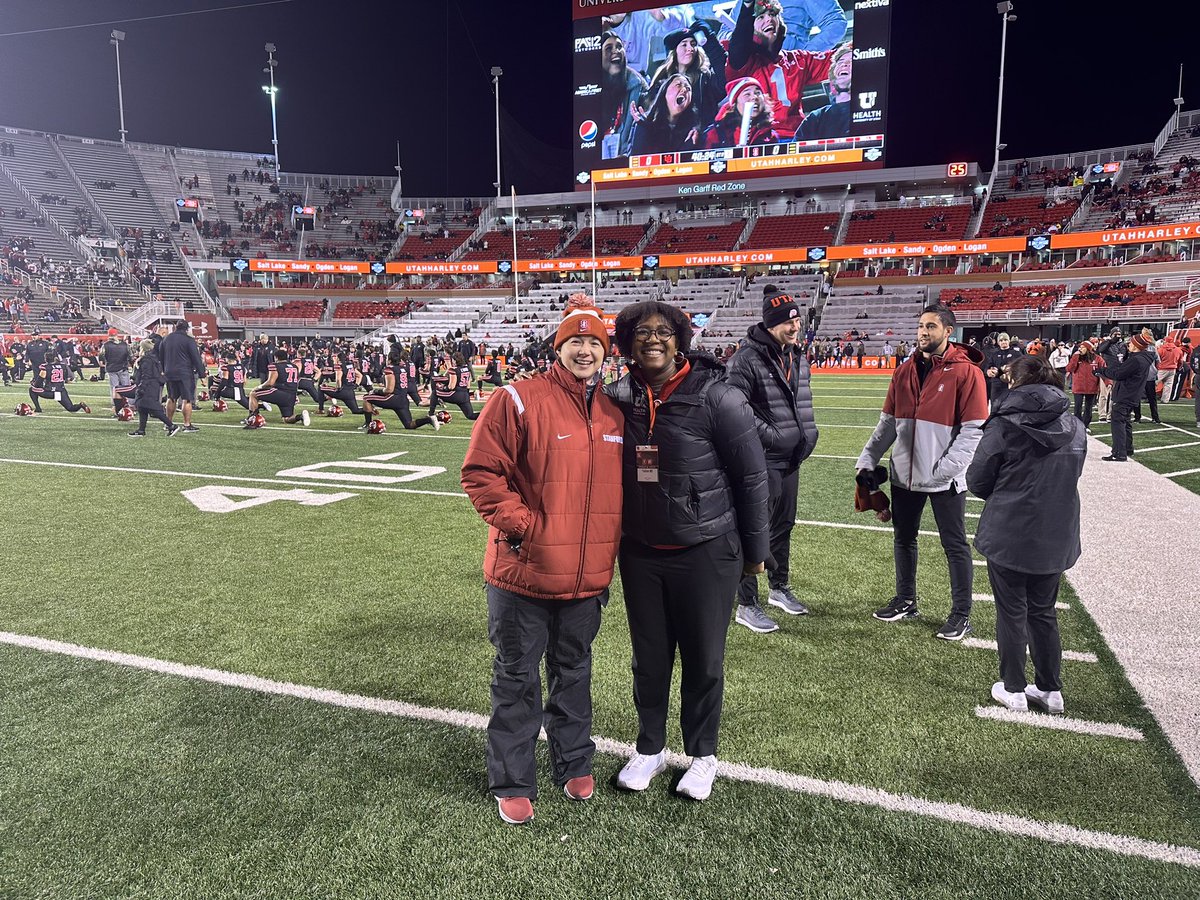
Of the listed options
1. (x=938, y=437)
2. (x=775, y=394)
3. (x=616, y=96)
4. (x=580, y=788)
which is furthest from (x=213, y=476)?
(x=616, y=96)

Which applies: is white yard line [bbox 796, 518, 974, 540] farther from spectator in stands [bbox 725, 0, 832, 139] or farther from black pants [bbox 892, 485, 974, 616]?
spectator in stands [bbox 725, 0, 832, 139]

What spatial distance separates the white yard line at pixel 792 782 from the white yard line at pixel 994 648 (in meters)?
1.71

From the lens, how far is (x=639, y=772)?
2.88 metres

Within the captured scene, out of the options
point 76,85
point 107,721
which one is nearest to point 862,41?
point 107,721

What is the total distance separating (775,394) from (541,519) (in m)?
2.39

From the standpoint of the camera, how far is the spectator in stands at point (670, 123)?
148 feet

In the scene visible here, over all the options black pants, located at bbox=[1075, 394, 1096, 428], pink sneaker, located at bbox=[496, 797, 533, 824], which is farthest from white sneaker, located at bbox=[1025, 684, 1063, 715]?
black pants, located at bbox=[1075, 394, 1096, 428]

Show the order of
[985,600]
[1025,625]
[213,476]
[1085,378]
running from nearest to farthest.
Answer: [1025,625] < [985,600] < [213,476] < [1085,378]

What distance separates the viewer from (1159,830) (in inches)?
102

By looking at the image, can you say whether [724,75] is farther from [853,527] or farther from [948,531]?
[948,531]

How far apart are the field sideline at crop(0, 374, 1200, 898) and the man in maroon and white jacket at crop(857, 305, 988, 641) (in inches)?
20.6

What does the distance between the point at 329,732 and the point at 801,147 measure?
47.3 metres

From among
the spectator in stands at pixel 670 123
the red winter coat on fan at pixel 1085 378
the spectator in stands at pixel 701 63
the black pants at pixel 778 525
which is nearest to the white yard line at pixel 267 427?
the black pants at pixel 778 525

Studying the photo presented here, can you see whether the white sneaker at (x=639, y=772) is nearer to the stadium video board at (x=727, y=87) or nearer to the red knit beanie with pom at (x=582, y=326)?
the red knit beanie with pom at (x=582, y=326)
